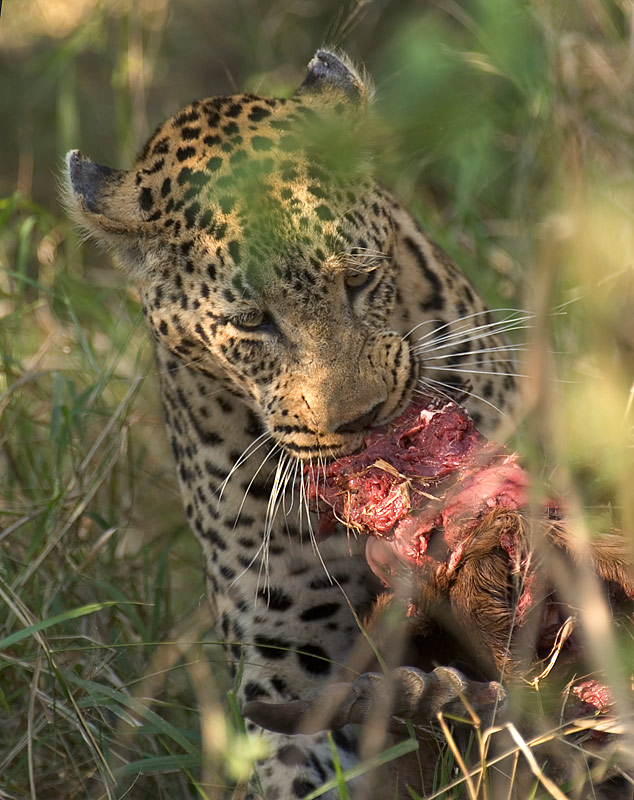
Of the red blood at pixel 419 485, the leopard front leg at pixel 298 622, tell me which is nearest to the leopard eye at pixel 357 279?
the red blood at pixel 419 485

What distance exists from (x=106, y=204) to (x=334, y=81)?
90 centimetres

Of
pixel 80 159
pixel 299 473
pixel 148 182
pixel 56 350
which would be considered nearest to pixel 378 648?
pixel 299 473

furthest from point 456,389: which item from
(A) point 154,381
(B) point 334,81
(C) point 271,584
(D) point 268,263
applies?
(A) point 154,381

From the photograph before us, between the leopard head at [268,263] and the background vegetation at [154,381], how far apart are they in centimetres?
42

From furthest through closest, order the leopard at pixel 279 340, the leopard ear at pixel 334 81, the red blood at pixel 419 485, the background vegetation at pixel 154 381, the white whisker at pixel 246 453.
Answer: the leopard ear at pixel 334 81, the white whisker at pixel 246 453, the leopard at pixel 279 340, the red blood at pixel 419 485, the background vegetation at pixel 154 381

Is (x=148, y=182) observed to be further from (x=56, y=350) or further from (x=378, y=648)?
(x=56, y=350)

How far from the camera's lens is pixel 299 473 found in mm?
3701

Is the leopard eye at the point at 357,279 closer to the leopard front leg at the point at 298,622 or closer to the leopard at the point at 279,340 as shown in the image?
the leopard at the point at 279,340

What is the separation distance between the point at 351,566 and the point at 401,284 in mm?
952

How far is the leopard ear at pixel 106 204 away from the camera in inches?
154

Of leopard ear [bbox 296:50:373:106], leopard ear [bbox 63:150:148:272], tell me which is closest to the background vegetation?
leopard ear [bbox 296:50:373:106]

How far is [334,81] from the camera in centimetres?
415

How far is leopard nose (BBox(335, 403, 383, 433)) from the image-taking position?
3370 mm

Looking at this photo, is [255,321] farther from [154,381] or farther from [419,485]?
[154,381]
